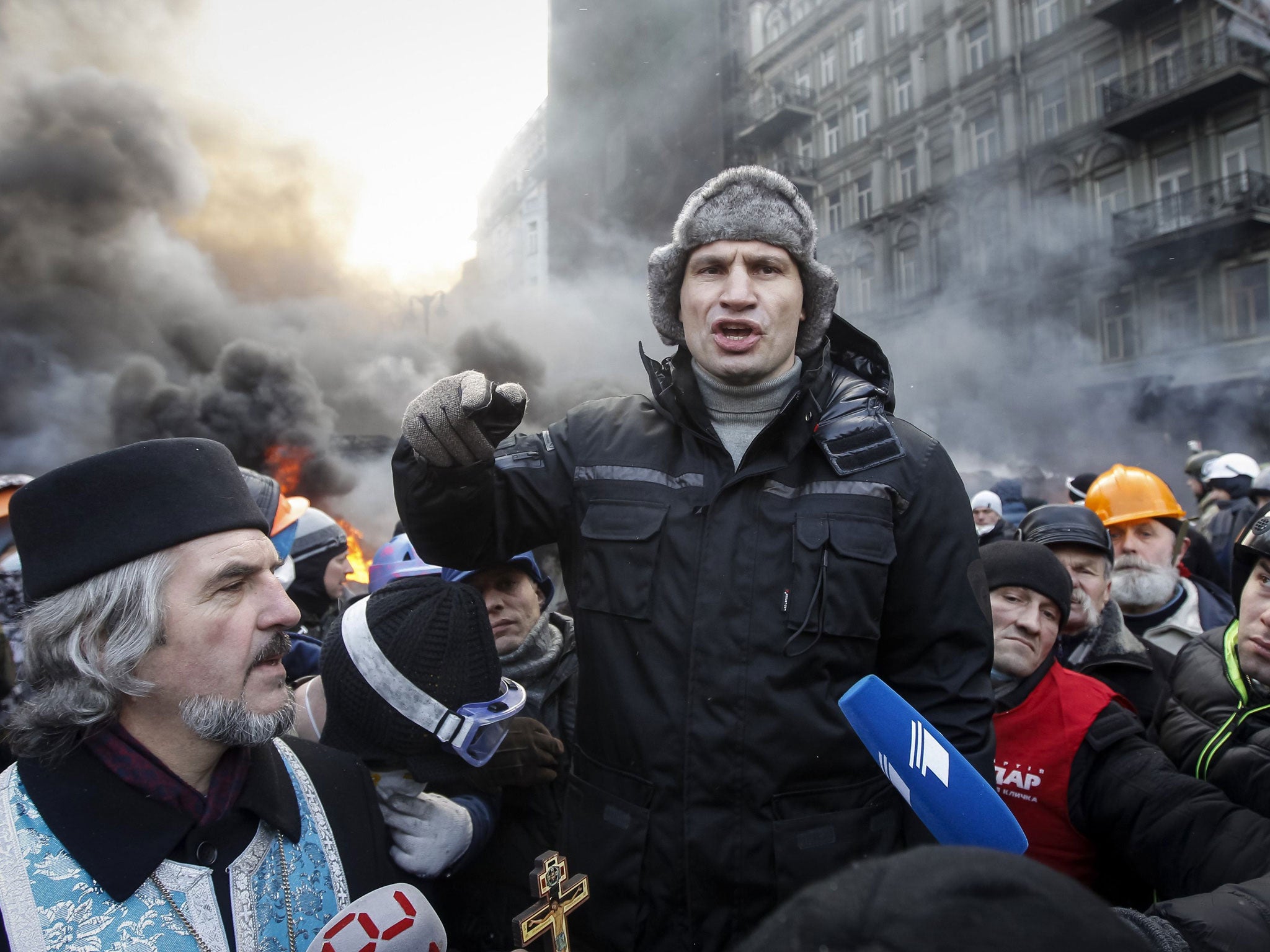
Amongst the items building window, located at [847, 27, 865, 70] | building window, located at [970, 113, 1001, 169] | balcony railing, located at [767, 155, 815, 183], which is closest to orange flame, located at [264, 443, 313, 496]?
balcony railing, located at [767, 155, 815, 183]

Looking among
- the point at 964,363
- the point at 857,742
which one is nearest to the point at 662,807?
the point at 857,742

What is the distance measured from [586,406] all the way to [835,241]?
18190 mm

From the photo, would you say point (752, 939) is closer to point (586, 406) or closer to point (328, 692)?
point (328, 692)

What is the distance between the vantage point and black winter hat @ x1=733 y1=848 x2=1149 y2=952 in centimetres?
47

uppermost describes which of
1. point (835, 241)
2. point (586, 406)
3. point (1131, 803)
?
point (835, 241)

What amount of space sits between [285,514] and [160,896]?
266cm

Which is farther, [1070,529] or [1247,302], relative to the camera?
[1247,302]

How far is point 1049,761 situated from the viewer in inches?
75.5

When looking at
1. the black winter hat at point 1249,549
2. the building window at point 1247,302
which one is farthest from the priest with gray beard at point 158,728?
the building window at point 1247,302

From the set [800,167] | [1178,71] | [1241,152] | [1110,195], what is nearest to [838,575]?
[1241,152]

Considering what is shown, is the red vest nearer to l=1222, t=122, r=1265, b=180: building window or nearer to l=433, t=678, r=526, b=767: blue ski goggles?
l=433, t=678, r=526, b=767: blue ski goggles

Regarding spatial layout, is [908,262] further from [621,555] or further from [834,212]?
[621,555]

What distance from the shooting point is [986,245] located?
15.8 metres

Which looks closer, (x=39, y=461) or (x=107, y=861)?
(x=107, y=861)
